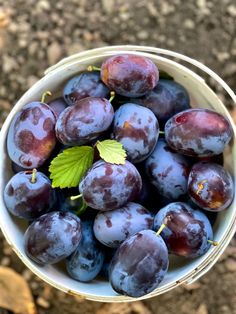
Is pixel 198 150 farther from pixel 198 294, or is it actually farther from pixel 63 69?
pixel 198 294

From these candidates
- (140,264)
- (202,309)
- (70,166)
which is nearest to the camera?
(140,264)

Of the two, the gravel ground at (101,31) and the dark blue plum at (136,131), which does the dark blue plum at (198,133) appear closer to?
the dark blue plum at (136,131)

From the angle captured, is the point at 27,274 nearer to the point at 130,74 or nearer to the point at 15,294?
the point at 15,294

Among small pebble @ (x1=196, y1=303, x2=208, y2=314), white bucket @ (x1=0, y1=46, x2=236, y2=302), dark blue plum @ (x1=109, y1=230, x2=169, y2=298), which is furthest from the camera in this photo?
small pebble @ (x1=196, y1=303, x2=208, y2=314)

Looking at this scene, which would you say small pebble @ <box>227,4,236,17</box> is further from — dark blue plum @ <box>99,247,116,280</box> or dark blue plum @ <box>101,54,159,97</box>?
dark blue plum @ <box>99,247,116,280</box>

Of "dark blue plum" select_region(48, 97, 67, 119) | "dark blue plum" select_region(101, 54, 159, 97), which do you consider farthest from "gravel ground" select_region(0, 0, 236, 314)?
"dark blue plum" select_region(101, 54, 159, 97)

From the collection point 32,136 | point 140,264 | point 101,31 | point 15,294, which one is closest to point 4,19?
point 101,31
